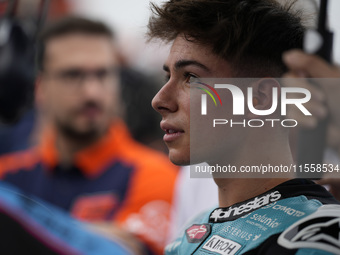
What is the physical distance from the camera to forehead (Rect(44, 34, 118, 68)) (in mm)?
2920

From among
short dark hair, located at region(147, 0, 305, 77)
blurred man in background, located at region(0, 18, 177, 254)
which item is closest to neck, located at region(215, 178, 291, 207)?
short dark hair, located at region(147, 0, 305, 77)

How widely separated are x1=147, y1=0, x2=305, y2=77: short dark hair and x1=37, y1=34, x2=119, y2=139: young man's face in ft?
5.83

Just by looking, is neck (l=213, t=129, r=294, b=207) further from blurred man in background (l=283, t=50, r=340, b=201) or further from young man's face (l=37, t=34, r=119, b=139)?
young man's face (l=37, t=34, r=119, b=139)

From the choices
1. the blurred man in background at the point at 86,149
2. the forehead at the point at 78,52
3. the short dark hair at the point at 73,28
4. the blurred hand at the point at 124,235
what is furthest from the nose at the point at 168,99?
the short dark hair at the point at 73,28

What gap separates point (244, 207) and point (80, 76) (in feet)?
6.46

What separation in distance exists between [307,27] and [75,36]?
7.24ft

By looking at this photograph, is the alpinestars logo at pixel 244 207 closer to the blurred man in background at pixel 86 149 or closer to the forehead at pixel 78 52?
the blurred man in background at pixel 86 149

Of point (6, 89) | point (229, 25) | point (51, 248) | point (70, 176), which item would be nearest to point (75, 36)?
point (70, 176)

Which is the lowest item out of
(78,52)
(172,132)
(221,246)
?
(221,246)

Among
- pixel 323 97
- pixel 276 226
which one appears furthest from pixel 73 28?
pixel 276 226

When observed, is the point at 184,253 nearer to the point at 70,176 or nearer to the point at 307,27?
the point at 307,27

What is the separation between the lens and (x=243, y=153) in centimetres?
108

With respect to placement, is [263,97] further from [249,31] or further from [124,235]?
[124,235]

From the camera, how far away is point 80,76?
2.89 metres
